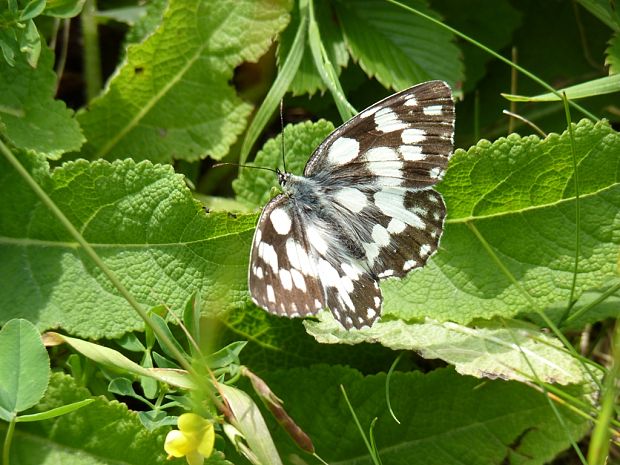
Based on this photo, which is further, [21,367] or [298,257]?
[298,257]

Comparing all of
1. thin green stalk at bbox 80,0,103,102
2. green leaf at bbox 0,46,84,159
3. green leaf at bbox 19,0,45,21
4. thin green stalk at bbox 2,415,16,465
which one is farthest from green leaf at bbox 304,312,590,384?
thin green stalk at bbox 80,0,103,102

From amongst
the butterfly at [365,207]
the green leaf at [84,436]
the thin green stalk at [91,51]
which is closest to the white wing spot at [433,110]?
the butterfly at [365,207]

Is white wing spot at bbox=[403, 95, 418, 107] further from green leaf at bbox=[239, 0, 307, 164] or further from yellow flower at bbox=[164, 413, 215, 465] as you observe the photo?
yellow flower at bbox=[164, 413, 215, 465]

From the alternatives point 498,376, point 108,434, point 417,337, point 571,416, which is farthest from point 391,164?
point 108,434

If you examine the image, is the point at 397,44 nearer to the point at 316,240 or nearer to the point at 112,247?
the point at 316,240

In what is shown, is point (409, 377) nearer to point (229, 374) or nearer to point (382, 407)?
point (382, 407)

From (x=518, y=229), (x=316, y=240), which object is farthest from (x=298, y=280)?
(x=518, y=229)
